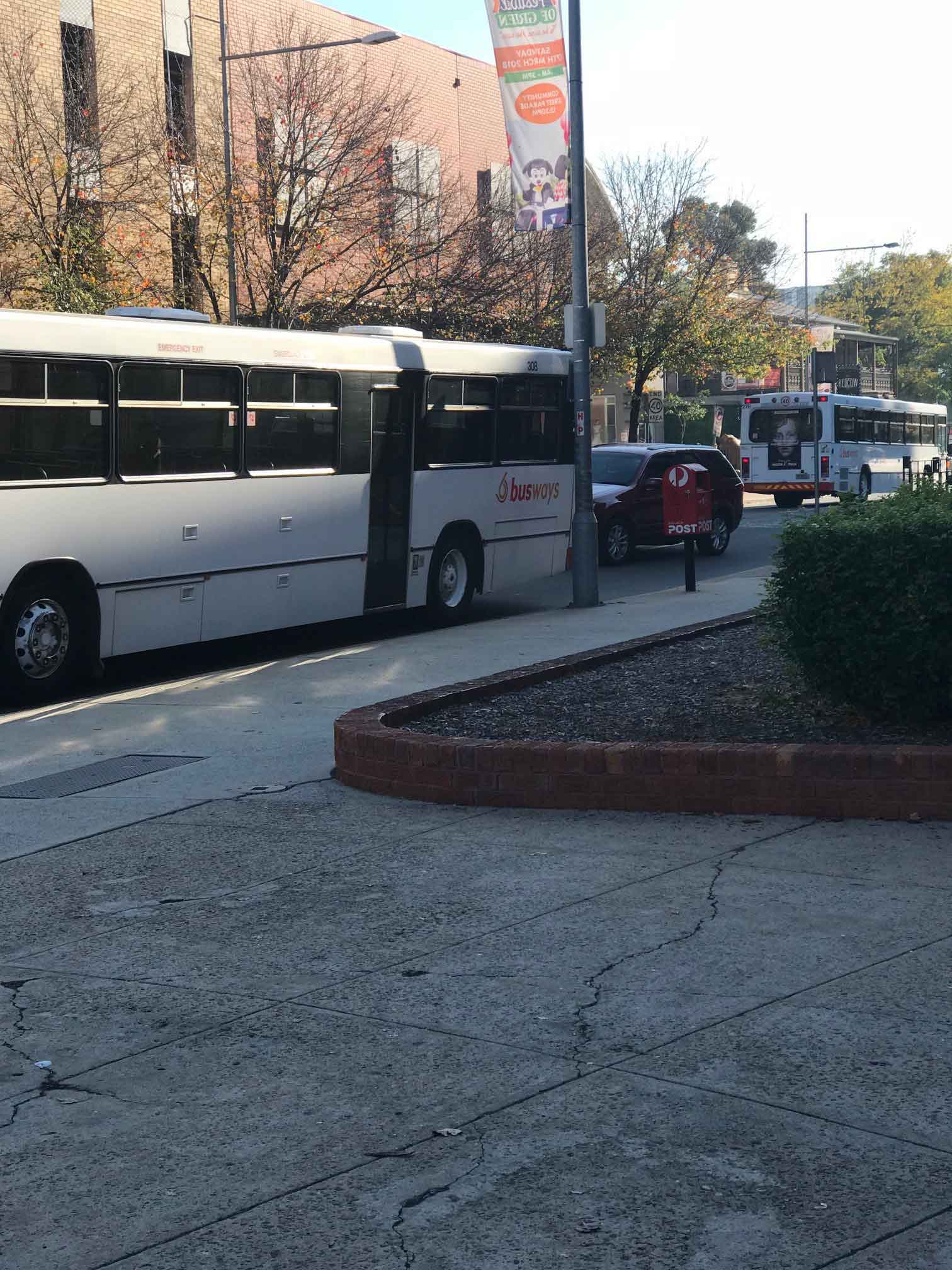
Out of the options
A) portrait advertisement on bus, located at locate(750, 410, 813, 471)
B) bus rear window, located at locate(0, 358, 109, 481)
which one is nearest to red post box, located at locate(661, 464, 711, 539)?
bus rear window, located at locate(0, 358, 109, 481)

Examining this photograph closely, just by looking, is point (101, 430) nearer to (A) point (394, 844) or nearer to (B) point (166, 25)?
(A) point (394, 844)

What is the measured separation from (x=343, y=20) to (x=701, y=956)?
36.1m

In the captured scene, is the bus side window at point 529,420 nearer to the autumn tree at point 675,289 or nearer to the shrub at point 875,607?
the shrub at point 875,607

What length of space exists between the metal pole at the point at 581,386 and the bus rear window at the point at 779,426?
26.3m

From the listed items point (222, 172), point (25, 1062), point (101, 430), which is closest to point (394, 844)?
point (25, 1062)

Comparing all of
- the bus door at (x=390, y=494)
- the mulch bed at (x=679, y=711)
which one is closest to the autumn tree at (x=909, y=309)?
the bus door at (x=390, y=494)

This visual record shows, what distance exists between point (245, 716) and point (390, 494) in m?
5.51

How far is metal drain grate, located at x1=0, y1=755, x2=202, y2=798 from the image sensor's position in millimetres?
9242

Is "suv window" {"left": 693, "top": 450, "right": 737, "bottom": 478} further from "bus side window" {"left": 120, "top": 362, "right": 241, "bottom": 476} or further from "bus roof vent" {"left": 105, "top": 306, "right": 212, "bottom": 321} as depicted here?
"bus roof vent" {"left": 105, "top": 306, "right": 212, "bottom": 321}

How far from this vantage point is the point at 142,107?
28.7m

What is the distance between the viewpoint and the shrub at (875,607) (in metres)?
8.20

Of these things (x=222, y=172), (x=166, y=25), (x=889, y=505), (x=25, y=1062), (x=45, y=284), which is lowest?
(x=25, y=1062)

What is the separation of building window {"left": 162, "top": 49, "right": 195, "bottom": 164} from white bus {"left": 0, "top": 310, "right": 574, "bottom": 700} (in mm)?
11934

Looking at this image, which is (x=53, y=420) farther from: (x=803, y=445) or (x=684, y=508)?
(x=803, y=445)
